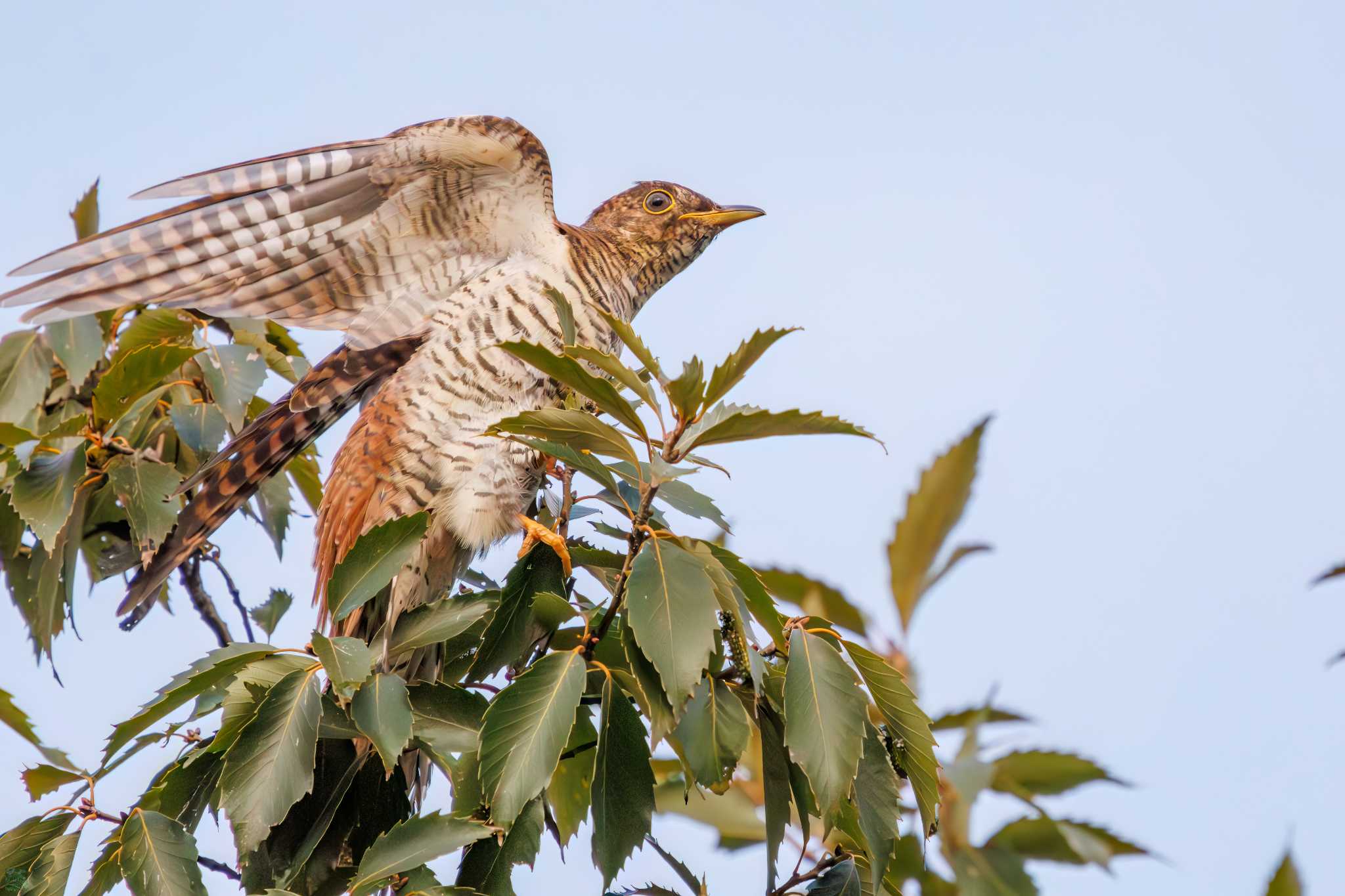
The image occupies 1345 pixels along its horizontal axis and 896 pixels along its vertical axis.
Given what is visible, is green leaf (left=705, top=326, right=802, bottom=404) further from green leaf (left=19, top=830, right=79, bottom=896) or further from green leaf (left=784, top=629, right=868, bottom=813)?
green leaf (left=19, top=830, right=79, bottom=896)

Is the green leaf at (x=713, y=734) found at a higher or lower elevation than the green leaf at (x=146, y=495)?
lower

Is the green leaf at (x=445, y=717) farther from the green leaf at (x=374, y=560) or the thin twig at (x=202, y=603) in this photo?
the thin twig at (x=202, y=603)

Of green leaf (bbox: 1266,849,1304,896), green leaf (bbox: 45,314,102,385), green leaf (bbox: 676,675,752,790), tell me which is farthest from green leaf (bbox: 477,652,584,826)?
green leaf (bbox: 45,314,102,385)

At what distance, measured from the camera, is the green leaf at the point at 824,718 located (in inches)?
73.9

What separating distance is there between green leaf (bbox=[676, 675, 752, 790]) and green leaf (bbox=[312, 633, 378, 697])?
1.73 feet

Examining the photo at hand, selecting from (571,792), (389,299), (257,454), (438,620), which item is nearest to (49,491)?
(257,454)

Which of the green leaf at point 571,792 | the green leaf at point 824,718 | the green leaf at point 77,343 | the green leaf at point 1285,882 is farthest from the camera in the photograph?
the green leaf at point 77,343

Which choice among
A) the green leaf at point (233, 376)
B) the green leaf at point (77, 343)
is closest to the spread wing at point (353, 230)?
the green leaf at point (233, 376)

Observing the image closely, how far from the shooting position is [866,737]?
6.83ft

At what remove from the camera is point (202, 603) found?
3.56 m

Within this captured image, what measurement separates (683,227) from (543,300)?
2.99 feet

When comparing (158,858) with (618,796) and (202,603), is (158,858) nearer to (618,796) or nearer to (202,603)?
(618,796)

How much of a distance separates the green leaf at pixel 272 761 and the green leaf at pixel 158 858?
0.15 meters

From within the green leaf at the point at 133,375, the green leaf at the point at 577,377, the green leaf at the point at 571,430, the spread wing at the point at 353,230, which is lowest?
the green leaf at the point at 571,430
